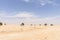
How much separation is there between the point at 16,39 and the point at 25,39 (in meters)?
1.14

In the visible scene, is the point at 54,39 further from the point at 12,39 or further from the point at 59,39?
the point at 12,39

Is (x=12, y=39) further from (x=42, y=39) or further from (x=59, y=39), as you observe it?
(x=59, y=39)

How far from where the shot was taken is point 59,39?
58.8ft

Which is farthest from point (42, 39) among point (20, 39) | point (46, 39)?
point (20, 39)

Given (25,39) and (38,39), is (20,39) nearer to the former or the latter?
(25,39)

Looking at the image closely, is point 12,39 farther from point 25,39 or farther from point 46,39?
point 46,39

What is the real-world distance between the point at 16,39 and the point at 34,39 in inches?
90.2

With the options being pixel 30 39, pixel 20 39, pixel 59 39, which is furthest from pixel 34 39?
pixel 59 39

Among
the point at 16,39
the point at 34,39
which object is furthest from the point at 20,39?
the point at 34,39

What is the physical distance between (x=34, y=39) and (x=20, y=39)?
1791 millimetres

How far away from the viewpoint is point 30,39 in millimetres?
17500

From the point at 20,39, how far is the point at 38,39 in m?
2.30

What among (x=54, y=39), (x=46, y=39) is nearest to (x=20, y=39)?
(x=46, y=39)

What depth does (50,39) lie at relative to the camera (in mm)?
17781
